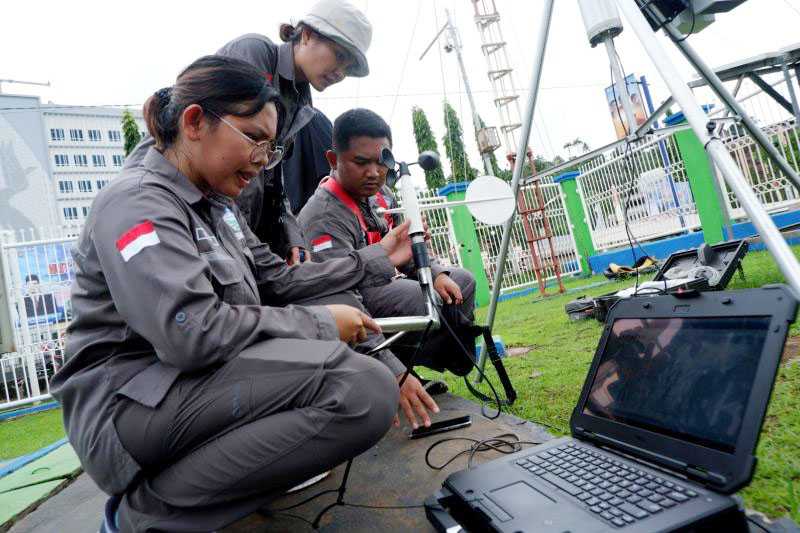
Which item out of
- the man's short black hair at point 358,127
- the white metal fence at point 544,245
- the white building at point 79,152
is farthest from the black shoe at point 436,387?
the white building at point 79,152

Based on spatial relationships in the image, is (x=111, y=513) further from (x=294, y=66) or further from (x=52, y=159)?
(x=52, y=159)

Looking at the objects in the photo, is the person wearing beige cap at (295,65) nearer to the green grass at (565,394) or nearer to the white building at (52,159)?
the green grass at (565,394)

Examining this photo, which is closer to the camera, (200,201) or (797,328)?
(200,201)

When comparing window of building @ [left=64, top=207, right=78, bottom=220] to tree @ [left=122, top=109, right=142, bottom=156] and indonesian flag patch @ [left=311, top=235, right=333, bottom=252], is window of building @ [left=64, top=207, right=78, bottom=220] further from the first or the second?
indonesian flag patch @ [left=311, top=235, right=333, bottom=252]

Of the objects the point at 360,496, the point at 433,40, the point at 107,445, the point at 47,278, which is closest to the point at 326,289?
the point at 360,496

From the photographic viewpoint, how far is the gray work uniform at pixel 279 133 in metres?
2.14

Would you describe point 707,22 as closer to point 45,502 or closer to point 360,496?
point 360,496

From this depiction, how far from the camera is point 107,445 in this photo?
3.38 ft

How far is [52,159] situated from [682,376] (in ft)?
152

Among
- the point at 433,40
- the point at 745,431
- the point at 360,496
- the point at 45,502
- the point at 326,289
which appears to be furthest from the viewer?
the point at 433,40

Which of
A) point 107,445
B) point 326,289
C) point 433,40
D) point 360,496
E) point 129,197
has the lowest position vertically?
point 360,496

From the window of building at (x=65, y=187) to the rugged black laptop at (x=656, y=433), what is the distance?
44778 millimetres

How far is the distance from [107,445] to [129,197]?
1.82 ft

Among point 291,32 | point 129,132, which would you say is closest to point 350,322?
point 291,32
